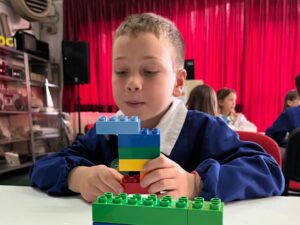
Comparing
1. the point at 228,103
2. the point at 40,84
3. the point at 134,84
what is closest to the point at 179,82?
the point at 134,84

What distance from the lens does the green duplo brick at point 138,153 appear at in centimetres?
37

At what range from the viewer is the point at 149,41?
2.29 feet

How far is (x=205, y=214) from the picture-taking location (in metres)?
0.30

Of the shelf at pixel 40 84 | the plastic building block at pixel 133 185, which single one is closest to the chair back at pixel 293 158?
the plastic building block at pixel 133 185

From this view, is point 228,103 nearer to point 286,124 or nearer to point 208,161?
point 286,124

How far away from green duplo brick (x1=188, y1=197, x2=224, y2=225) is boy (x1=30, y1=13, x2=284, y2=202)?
10cm

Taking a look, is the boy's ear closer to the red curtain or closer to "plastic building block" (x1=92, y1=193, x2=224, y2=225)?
"plastic building block" (x1=92, y1=193, x2=224, y2=225)

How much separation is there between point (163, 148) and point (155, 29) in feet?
1.15

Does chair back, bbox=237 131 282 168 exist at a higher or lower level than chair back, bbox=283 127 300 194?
higher

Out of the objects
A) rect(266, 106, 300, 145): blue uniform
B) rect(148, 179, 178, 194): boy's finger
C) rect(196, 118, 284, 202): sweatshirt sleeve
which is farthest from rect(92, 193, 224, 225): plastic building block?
rect(266, 106, 300, 145): blue uniform

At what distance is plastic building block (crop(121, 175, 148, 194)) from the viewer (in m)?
0.43

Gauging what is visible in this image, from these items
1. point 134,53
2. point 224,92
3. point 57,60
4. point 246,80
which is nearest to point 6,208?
point 134,53

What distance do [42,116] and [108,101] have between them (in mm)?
1071

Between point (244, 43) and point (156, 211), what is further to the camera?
point (244, 43)
